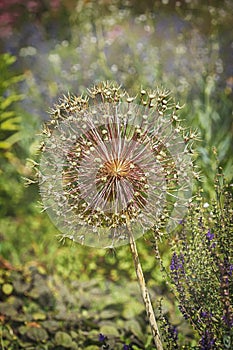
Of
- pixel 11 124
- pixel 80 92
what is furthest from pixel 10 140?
pixel 80 92

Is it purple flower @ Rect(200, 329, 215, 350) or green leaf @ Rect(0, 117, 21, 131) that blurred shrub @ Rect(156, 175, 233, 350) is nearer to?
purple flower @ Rect(200, 329, 215, 350)

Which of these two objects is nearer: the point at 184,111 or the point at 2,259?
the point at 184,111

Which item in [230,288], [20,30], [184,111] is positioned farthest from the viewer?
[20,30]

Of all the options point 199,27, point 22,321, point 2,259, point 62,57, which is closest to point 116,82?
point 62,57

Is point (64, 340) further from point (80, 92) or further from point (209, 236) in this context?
point (80, 92)

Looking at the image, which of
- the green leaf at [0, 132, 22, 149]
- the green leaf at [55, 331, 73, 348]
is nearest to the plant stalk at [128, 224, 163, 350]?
the green leaf at [55, 331, 73, 348]

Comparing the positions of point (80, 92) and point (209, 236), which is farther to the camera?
point (80, 92)

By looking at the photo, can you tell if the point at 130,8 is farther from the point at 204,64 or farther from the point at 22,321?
the point at 22,321
